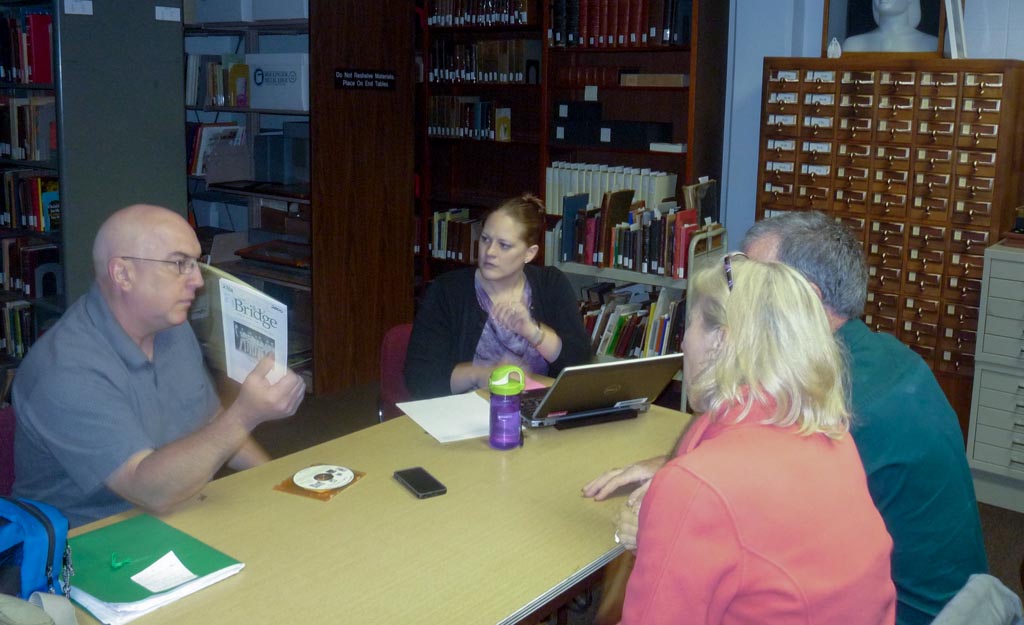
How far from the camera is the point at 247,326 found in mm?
1883

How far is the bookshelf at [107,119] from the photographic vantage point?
399 centimetres

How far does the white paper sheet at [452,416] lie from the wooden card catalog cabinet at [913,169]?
2030 millimetres

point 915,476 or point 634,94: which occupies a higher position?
point 634,94

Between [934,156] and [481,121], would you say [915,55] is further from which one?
[481,121]

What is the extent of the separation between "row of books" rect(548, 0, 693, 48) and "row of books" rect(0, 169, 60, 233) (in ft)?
8.72

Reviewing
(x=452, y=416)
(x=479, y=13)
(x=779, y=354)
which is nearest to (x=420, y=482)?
(x=452, y=416)

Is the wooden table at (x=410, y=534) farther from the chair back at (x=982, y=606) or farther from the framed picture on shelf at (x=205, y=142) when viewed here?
the framed picture on shelf at (x=205, y=142)

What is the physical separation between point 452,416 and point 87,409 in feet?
2.98

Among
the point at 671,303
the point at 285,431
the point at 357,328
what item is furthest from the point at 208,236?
the point at 671,303

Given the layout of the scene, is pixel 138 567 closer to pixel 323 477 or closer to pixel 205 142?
pixel 323 477

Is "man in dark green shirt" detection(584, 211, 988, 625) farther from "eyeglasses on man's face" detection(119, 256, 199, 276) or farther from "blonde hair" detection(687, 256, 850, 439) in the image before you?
"eyeglasses on man's face" detection(119, 256, 199, 276)

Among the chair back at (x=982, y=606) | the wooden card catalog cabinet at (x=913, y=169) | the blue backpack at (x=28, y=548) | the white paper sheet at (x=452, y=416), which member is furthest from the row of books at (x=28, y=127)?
the chair back at (x=982, y=606)

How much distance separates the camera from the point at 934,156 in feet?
13.1

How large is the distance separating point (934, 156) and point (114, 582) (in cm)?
359
